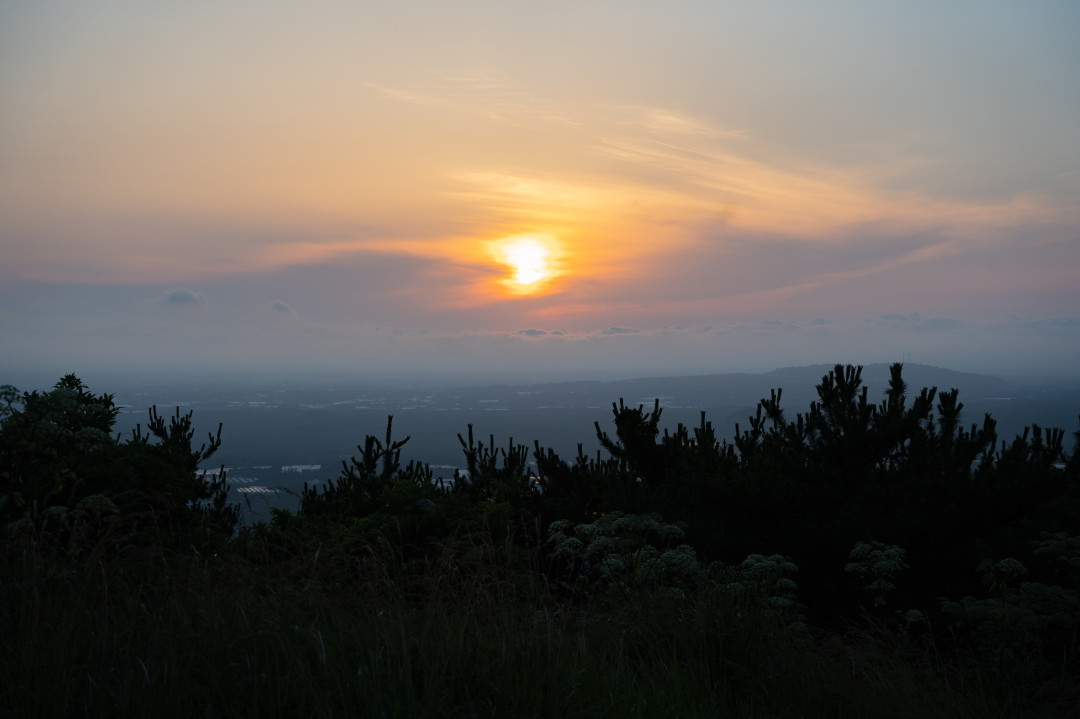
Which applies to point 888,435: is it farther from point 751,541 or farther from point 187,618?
point 187,618

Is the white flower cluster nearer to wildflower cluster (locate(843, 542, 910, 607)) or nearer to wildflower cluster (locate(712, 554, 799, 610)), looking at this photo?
wildflower cluster (locate(712, 554, 799, 610))

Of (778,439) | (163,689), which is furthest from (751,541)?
(163,689)

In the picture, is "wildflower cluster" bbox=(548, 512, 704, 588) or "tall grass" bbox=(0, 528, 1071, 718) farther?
"wildflower cluster" bbox=(548, 512, 704, 588)

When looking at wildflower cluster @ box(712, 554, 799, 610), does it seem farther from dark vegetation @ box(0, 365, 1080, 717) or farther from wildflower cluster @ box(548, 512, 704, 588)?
wildflower cluster @ box(548, 512, 704, 588)

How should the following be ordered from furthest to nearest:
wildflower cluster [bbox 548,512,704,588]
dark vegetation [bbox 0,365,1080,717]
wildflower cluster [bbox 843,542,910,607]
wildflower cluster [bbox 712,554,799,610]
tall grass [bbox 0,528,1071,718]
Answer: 1. wildflower cluster [bbox 843,542,910,607]
2. wildflower cluster [bbox 548,512,704,588]
3. wildflower cluster [bbox 712,554,799,610]
4. dark vegetation [bbox 0,365,1080,717]
5. tall grass [bbox 0,528,1071,718]

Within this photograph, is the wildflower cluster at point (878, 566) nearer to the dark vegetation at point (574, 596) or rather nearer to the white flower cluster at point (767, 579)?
the dark vegetation at point (574, 596)

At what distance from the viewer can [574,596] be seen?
642 cm

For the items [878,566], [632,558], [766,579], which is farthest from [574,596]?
[878,566]

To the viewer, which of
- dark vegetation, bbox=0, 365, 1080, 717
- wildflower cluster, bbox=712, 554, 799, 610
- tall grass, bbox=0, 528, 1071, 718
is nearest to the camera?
tall grass, bbox=0, 528, 1071, 718

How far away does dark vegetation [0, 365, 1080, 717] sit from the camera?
3508 millimetres

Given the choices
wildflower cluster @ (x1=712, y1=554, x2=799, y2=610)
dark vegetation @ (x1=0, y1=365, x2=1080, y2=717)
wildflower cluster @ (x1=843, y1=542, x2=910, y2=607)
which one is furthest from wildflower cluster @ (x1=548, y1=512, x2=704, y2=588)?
wildflower cluster @ (x1=843, y1=542, x2=910, y2=607)

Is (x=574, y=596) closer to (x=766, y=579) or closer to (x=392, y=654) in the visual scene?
(x=766, y=579)

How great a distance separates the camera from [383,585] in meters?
5.06

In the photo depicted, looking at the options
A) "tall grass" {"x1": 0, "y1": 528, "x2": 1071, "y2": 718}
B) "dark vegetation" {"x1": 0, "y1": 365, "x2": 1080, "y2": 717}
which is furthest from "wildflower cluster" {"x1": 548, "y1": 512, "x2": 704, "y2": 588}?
"tall grass" {"x1": 0, "y1": 528, "x2": 1071, "y2": 718}
